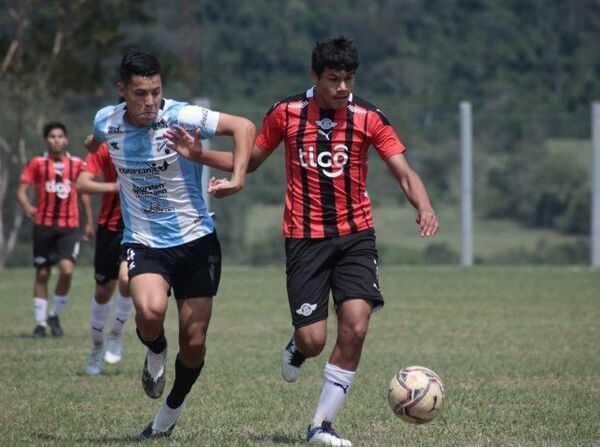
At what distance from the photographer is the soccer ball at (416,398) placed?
6.80 meters

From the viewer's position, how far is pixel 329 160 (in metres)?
7.16

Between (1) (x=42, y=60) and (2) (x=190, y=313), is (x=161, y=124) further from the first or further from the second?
(1) (x=42, y=60)

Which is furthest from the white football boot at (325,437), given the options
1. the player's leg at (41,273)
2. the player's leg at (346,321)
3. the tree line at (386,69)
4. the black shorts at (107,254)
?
the tree line at (386,69)

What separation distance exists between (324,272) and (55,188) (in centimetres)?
758

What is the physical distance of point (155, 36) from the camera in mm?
44781

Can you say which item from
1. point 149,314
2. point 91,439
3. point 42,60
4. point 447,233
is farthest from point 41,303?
point 447,233

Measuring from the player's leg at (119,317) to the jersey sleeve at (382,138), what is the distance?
3503 millimetres

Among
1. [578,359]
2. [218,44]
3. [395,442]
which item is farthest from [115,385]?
[218,44]

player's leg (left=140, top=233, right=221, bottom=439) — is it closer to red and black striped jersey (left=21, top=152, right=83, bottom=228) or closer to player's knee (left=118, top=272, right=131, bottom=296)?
player's knee (left=118, top=272, right=131, bottom=296)

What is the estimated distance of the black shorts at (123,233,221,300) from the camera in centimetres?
712

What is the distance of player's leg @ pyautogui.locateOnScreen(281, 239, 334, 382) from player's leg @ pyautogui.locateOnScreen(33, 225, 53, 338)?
6.64m

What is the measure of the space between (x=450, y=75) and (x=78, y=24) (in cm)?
2102

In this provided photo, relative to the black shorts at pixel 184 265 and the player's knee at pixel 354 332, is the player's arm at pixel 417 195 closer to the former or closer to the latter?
the player's knee at pixel 354 332

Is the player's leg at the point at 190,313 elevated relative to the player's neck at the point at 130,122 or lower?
lower
